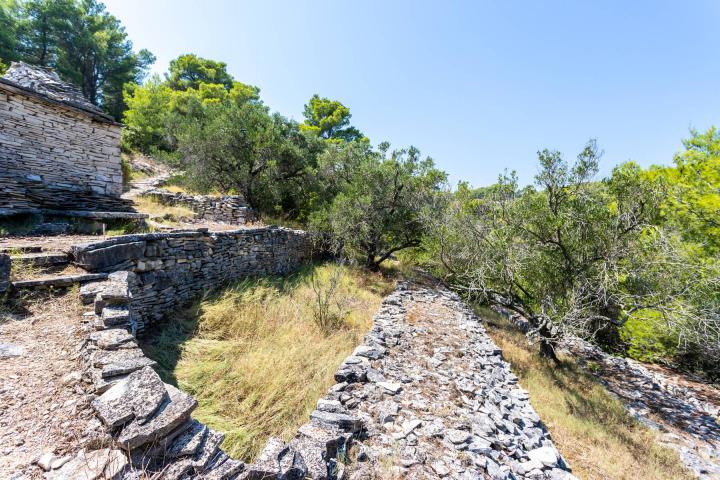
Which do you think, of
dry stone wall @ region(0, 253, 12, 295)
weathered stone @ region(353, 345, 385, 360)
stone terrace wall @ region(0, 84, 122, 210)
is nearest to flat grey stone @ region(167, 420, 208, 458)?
weathered stone @ region(353, 345, 385, 360)

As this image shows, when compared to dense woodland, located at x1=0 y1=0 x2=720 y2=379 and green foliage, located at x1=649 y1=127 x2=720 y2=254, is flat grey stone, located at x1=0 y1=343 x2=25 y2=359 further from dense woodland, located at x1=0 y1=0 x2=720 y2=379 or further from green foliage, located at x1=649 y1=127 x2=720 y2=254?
green foliage, located at x1=649 y1=127 x2=720 y2=254

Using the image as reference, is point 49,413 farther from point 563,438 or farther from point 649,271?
point 649,271

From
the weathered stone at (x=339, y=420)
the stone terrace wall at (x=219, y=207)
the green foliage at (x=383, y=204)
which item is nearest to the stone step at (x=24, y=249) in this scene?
the weathered stone at (x=339, y=420)

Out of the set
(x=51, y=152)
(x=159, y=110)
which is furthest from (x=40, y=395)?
(x=159, y=110)

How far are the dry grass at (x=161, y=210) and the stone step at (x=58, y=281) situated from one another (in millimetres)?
5059

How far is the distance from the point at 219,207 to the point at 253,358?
8.05 metres

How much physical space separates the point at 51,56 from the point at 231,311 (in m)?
30.1

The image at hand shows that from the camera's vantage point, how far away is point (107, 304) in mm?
3596

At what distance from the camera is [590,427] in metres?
4.88

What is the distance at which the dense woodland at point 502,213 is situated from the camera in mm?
5809

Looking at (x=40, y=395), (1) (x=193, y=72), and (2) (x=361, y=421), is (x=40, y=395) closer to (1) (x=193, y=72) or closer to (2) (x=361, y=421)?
(2) (x=361, y=421)

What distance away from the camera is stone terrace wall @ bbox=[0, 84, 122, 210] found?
624cm

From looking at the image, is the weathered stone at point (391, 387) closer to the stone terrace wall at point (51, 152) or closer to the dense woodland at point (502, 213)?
the dense woodland at point (502, 213)

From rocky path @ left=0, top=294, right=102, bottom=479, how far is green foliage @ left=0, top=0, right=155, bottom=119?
87.0 ft
